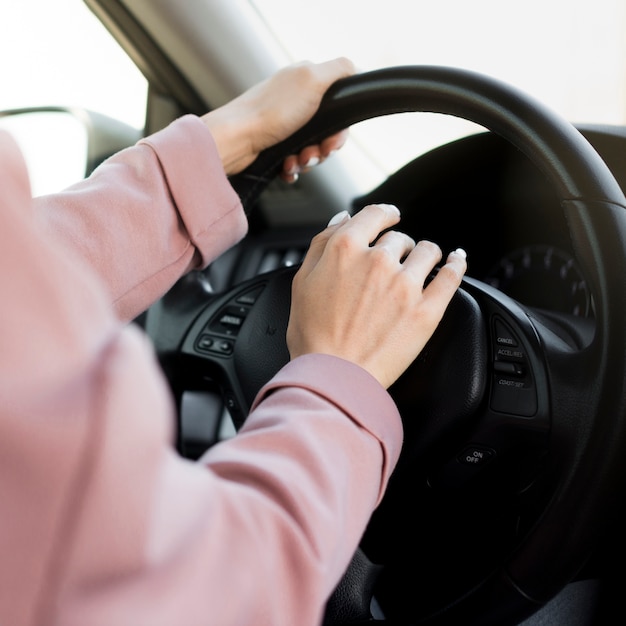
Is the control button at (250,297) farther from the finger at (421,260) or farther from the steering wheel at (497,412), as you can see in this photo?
the finger at (421,260)

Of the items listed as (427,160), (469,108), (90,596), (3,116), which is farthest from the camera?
(3,116)

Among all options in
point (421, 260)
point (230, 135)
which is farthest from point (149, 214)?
point (421, 260)

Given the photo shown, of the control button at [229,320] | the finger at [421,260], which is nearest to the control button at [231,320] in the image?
the control button at [229,320]

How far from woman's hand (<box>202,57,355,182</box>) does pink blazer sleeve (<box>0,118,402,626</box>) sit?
38cm

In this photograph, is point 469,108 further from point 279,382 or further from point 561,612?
point 561,612

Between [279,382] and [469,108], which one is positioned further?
[469,108]

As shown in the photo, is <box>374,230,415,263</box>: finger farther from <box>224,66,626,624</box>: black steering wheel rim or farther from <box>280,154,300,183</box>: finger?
<box>280,154,300,183</box>: finger

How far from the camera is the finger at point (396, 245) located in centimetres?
59

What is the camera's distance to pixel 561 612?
0.74m

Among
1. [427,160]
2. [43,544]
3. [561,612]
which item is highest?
[43,544]

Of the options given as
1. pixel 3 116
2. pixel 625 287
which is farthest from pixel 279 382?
pixel 3 116

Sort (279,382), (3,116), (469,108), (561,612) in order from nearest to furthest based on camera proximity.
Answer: (279,382) → (469,108) → (561,612) → (3,116)

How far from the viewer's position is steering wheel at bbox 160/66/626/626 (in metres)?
0.55

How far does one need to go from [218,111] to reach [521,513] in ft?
1.54
